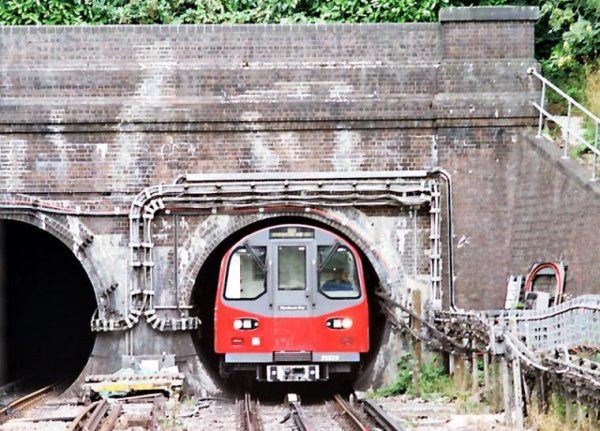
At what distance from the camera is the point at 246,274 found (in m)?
19.6

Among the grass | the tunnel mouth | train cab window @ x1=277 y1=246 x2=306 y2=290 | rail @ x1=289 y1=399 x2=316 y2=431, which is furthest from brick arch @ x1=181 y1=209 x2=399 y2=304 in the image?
the grass

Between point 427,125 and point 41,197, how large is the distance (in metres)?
6.37

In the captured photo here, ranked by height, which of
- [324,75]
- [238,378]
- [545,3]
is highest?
[545,3]

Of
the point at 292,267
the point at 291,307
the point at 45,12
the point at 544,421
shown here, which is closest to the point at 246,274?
the point at 292,267

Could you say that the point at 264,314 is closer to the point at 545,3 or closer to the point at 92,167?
the point at 92,167

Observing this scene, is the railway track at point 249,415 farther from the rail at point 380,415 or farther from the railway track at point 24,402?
the railway track at point 24,402

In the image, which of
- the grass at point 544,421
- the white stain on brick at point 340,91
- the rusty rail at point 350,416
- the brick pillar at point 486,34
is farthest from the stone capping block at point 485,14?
the grass at point 544,421

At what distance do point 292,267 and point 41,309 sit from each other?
31.2 feet

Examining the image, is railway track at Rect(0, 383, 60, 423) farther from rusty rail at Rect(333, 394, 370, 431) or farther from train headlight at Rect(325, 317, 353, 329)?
train headlight at Rect(325, 317, 353, 329)

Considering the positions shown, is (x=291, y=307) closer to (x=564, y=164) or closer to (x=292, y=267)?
(x=292, y=267)

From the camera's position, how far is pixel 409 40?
792 inches

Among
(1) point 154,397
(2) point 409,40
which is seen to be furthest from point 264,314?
(2) point 409,40

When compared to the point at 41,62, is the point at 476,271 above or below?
below

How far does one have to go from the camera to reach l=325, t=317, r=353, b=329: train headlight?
19.2 meters
